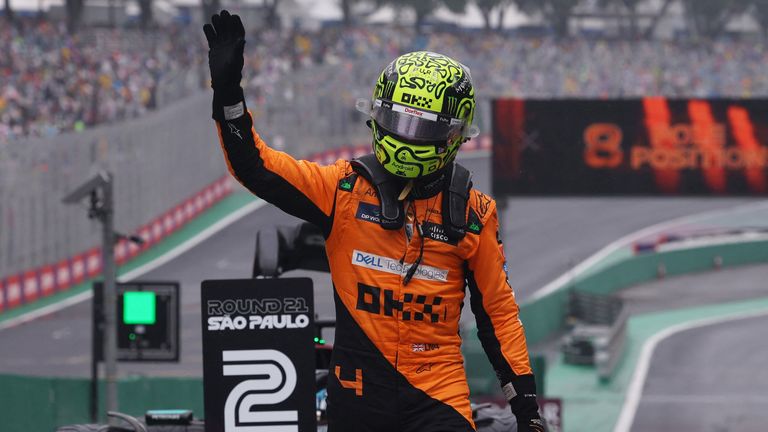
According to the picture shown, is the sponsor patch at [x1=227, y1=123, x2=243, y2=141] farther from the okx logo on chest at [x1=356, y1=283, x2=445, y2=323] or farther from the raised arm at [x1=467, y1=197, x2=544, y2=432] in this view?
the raised arm at [x1=467, y1=197, x2=544, y2=432]

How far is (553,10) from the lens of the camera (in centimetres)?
5416

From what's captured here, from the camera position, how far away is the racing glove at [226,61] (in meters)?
3.90

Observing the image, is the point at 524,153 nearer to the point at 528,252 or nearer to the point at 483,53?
the point at 528,252

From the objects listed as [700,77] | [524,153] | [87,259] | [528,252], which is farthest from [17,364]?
[700,77]

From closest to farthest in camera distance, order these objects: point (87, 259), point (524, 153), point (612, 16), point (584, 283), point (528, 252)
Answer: point (524, 153)
point (87, 259)
point (584, 283)
point (528, 252)
point (612, 16)

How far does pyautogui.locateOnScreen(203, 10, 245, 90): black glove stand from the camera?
390cm

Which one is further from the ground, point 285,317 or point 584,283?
point 584,283

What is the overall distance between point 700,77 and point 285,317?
47.2 metres

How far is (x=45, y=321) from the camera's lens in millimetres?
26219

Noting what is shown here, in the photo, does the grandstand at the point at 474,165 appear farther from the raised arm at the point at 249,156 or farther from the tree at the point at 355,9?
the raised arm at the point at 249,156

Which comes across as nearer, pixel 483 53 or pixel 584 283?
pixel 584 283

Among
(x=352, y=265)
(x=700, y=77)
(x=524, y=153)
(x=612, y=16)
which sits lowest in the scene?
(x=352, y=265)

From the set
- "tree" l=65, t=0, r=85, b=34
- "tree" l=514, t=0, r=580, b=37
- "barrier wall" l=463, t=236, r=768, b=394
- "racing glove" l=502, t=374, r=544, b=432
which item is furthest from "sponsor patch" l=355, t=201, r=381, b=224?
"tree" l=514, t=0, r=580, b=37

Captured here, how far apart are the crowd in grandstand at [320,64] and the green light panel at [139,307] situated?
13.9 meters
